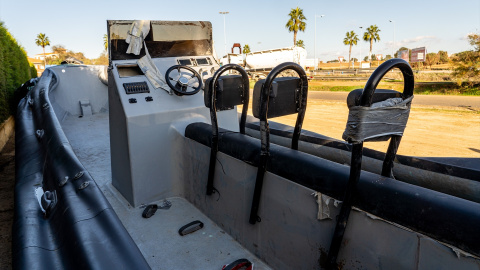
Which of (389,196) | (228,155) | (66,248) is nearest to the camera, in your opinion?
(389,196)

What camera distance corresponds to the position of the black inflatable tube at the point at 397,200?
1.25 m

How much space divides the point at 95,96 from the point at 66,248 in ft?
25.5

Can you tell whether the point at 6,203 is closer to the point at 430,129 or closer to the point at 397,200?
the point at 397,200

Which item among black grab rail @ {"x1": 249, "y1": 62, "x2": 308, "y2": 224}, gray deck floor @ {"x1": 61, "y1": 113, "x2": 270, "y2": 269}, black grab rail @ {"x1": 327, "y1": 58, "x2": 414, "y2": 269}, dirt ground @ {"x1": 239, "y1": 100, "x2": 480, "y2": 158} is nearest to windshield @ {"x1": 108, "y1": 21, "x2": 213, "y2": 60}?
gray deck floor @ {"x1": 61, "y1": 113, "x2": 270, "y2": 269}

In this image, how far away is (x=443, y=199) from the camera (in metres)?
1.35

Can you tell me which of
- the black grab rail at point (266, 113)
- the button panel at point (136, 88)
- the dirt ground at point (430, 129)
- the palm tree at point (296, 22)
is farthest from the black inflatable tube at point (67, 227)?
the palm tree at point (296, 22)

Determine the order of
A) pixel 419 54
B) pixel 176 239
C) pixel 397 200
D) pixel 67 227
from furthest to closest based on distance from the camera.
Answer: pixel 419 54, pixel 176 239, pixel 67 227, pixel 397 200

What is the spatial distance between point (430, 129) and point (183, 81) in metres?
7.64

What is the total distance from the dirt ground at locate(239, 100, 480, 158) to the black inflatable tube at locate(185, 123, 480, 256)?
5174 millimetres

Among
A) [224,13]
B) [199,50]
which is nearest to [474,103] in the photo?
[199,50]

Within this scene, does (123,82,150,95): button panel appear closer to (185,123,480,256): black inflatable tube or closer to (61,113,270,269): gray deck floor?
(61,113,270,269): gray deck floor

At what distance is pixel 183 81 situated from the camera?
3510 millimetres

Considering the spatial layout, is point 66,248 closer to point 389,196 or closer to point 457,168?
point 389,196

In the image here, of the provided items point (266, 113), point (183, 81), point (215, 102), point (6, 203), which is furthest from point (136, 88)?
point (6, 203)
